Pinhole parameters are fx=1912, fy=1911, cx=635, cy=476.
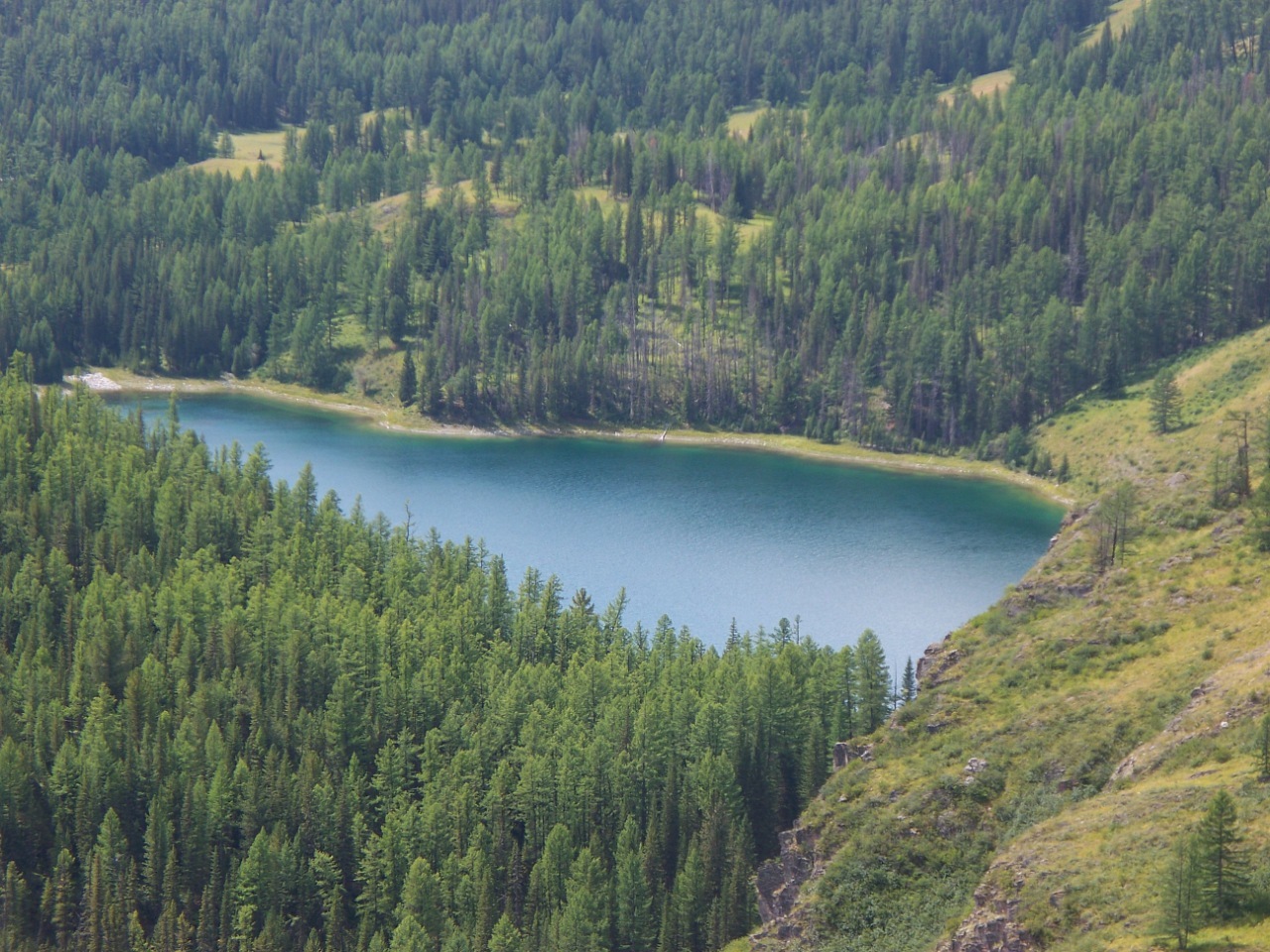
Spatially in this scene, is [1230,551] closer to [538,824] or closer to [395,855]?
[538,824]

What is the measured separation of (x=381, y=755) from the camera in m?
134

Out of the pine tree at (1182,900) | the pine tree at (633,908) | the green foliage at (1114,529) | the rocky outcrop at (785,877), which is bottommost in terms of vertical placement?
the pine tree at (633,908)

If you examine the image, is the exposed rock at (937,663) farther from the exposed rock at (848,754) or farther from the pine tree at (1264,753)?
the pine tree at (1264,753)

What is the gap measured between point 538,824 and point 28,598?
186ft

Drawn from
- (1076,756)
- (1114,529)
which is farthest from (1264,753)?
(1114,529)

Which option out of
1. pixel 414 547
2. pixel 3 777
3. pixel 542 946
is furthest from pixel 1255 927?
pixel 414 547

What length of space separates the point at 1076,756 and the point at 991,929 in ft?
59.4

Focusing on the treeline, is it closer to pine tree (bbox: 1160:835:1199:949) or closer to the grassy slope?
the grassy slope

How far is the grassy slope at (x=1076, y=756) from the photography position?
7575cm

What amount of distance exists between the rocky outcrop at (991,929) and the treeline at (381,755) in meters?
35.0

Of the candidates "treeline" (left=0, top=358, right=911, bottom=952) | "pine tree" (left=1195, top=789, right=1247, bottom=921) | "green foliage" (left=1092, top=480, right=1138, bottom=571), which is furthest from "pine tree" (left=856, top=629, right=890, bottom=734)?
"pine tree" (left=1195, top=789, right=1247, bottom=921)

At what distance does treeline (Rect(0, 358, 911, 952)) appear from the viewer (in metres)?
120

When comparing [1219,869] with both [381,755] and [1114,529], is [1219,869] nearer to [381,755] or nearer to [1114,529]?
[1114,529]

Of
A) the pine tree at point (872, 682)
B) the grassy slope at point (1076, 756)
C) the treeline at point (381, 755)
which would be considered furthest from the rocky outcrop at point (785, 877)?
the pine tree at point (872, 682)
